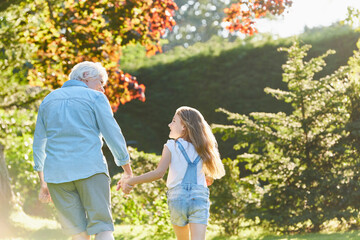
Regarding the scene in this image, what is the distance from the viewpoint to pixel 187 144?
3727mm

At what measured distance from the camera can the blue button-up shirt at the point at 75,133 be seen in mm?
3189

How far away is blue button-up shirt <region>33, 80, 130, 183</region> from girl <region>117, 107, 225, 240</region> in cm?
37

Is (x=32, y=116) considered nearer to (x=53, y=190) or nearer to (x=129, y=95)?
(x=129, y=95)

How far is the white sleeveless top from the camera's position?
3.65 m

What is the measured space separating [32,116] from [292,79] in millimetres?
5123

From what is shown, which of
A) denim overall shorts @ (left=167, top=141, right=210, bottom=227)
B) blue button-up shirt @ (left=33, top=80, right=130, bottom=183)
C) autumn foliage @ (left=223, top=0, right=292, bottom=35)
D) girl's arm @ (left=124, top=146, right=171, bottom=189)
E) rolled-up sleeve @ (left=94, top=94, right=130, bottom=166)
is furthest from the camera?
autumn foliage @ (left=223, top=0, right=292, bottom=35)

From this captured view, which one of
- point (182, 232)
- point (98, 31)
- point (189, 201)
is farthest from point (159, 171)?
point (98, 31)

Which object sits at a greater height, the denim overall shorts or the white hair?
the white hair

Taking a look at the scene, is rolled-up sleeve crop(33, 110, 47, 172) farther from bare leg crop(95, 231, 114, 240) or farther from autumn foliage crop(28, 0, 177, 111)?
autumn foliage crop(28, 0, 177, 111)

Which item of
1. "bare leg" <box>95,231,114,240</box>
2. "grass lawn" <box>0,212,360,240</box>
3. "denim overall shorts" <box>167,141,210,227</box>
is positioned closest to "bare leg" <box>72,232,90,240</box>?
"bare leg" <box>95,231,114,240</box>

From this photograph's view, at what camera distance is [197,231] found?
3523 millimetres

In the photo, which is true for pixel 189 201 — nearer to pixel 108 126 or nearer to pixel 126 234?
pixel 108 126

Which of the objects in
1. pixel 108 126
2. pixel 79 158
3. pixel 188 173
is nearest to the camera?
pixel 79 158

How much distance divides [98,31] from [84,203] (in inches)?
185
